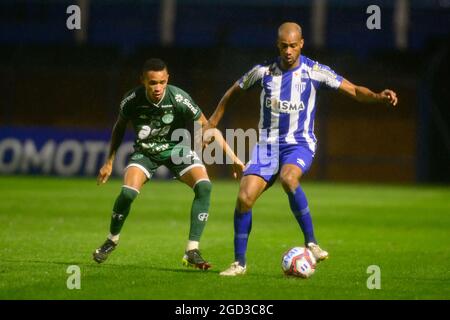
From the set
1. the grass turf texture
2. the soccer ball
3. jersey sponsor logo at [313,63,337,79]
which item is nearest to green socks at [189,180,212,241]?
the grass turf texture

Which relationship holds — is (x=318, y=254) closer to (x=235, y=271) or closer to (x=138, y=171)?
(x=235, y=271)

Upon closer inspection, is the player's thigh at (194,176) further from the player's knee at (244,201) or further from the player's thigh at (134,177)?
the player's knee at (244,201)

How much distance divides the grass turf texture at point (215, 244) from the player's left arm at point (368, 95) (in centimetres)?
163

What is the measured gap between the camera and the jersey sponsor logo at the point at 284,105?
9508 mm

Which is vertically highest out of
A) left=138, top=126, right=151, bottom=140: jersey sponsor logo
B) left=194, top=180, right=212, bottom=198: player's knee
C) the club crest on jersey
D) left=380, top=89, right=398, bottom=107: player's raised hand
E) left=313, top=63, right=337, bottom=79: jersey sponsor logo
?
left=313, top=63, right=337, bottom=79: jersey sponsor logo

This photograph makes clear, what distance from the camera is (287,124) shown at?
376 inches

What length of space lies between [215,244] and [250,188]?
3139mm

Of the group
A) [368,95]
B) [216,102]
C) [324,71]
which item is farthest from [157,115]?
[216,102]

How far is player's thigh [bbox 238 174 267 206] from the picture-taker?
9273mm

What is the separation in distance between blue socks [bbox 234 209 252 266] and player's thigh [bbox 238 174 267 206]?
5.3 inches

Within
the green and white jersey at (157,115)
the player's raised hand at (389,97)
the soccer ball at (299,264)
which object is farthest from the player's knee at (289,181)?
the green and white jersey at (157,115)

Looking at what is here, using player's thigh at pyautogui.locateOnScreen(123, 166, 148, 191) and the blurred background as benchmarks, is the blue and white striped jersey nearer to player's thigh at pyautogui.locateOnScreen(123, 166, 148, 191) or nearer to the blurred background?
player's thigh at pyautogui.locateOnScreen(123, 166, 148, 191)

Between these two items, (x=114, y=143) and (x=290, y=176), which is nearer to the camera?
(x=290, y=176)

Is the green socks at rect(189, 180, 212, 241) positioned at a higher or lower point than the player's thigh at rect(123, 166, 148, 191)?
lower
